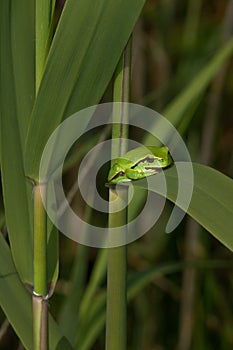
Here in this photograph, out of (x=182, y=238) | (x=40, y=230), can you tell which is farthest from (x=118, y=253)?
(x=182, y=238)

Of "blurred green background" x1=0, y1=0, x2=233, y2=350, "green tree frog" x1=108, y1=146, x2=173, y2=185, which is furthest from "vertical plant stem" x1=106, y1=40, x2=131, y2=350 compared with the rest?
"blurred green background" x1=0, y1=0, x2=233, y2=350

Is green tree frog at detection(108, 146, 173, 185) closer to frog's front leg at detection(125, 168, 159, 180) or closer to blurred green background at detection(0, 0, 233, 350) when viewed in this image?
frog's front leg at detection(125, 168, 159, 180)

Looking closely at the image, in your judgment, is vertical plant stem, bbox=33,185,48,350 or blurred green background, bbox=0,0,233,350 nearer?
vertical plant stem, bbox=33,185,48,350

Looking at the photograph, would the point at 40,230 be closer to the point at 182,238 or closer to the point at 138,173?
the point at 138,173

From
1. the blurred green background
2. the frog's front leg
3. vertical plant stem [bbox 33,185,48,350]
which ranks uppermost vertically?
the frog's front leg

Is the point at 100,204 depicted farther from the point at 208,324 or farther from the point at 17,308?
the point at 208,324

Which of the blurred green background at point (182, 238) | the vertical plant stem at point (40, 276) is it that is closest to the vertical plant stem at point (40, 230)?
the vertical plant stem at point (40, 276)
